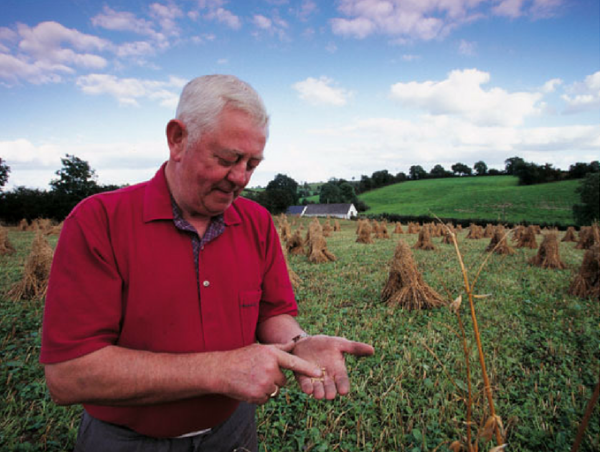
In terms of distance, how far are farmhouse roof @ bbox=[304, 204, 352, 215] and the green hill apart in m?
5.33

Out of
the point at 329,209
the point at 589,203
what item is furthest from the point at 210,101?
the point at 329,209

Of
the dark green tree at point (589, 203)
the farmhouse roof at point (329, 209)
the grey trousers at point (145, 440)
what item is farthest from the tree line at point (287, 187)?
the grey trousers at point (145, 440)

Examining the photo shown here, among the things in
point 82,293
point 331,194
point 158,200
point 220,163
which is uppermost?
point 331,194

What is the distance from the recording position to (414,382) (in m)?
3.80

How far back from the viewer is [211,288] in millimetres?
1431

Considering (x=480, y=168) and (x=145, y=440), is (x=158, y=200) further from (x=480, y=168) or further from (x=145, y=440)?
(x=480, y=168)

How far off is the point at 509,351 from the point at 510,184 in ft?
224

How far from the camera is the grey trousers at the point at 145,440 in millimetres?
1365

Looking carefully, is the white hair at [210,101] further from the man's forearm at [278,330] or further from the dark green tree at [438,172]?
the dark green tree at [438,172]

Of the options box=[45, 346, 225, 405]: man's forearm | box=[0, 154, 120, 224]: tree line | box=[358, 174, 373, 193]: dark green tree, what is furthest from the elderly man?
box=[358, 174, 373, 193]: dark green tree

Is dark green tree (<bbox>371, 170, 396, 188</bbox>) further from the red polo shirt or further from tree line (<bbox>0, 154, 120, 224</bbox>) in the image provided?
the red polo shirt

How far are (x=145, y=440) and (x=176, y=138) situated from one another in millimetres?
1349

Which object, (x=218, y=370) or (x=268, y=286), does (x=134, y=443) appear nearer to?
(x=218, y=370)

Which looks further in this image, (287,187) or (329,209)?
(287,187)
